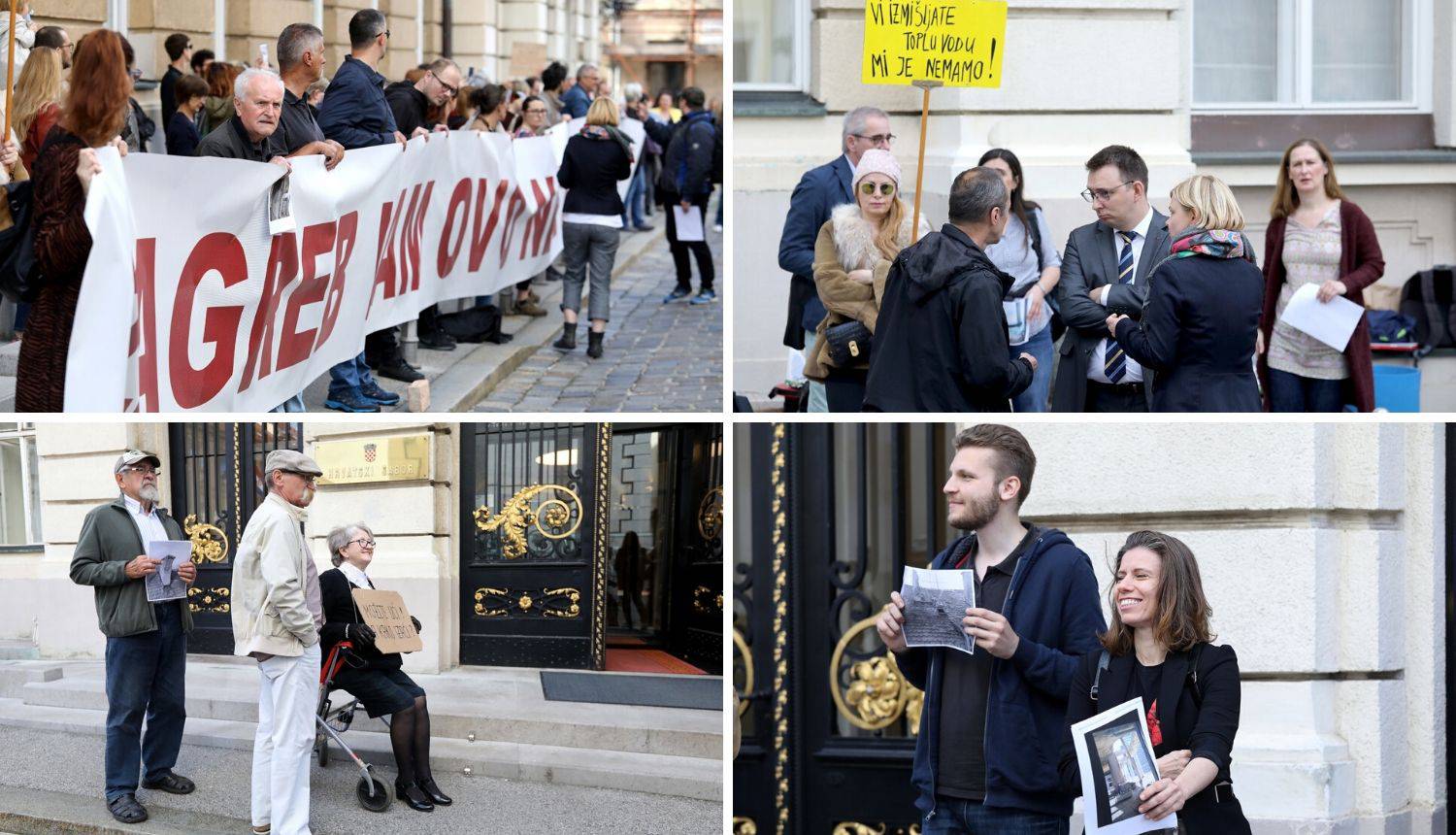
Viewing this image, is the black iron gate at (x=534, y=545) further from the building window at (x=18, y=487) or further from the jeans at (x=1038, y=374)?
the jeans at (x=1038, y=374)

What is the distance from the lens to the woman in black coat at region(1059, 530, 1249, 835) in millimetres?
3869

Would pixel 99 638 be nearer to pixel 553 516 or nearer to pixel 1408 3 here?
pixel 553 516

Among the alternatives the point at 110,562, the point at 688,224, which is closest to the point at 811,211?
the point at 110,562

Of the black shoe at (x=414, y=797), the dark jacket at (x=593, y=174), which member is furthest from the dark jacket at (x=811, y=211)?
the dark jacket at (x=593, y=174)

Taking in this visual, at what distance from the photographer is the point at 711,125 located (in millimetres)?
15977

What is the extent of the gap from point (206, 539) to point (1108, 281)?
5062 millimetres

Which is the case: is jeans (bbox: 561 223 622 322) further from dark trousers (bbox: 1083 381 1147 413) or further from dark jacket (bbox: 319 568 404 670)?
dark trousers (bbox: 1083 381 1147 413)

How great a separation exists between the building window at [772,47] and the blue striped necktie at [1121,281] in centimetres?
478

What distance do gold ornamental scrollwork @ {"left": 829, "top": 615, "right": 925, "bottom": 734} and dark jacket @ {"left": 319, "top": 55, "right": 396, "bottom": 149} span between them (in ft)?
13.2

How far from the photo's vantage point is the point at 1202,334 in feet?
18.1

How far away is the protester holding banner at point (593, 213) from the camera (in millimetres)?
11320

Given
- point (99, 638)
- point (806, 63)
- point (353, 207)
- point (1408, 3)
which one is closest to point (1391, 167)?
point (1408, 3)

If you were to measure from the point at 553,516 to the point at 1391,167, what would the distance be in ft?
20.1

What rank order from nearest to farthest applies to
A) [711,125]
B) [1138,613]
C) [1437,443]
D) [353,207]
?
[1138,613] < [1437,443] < [353,207] < [711,125]
